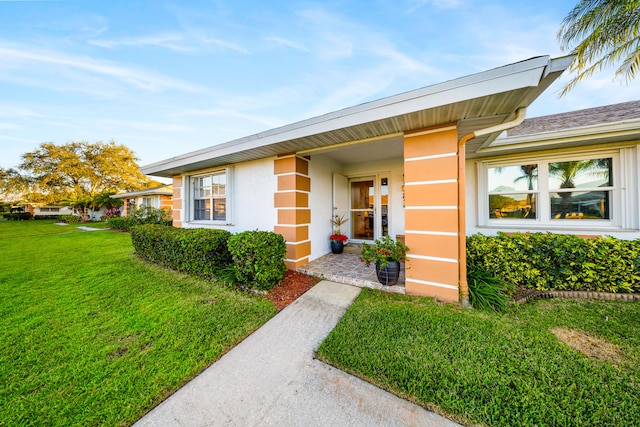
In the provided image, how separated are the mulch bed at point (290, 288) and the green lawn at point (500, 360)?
3.28 feet

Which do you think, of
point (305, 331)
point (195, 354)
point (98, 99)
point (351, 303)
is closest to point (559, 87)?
point (351, 303)

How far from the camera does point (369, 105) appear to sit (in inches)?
115

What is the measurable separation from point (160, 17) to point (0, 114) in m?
20.6

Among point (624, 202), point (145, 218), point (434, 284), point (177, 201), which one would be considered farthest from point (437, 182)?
point (145, 218)

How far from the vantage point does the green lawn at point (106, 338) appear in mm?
1635

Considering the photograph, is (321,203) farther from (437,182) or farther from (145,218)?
(145,218)

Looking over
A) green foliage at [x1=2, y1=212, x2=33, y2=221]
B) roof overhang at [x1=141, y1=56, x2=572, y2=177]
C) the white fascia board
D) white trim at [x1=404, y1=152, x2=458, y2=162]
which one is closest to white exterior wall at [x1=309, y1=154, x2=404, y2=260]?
roof overhang at [x1=141, y1=56, x2=572, y2=177]

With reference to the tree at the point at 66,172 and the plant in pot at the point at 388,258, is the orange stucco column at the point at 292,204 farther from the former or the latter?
the tree at the point at 66,172

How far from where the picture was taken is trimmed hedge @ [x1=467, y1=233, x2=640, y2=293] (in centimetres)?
311

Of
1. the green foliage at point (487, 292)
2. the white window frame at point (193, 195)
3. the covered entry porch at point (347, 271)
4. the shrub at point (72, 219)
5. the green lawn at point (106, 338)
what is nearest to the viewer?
the green lawn at point (106, 338)

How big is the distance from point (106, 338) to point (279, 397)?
2.26 meters

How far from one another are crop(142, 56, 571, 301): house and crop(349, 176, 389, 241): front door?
3 centimetres

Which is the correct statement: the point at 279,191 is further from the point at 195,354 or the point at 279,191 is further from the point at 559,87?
the point at 559,87

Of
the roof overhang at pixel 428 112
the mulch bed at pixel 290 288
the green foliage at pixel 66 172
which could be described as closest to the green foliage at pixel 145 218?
the roof overhang at pixel 428 112
